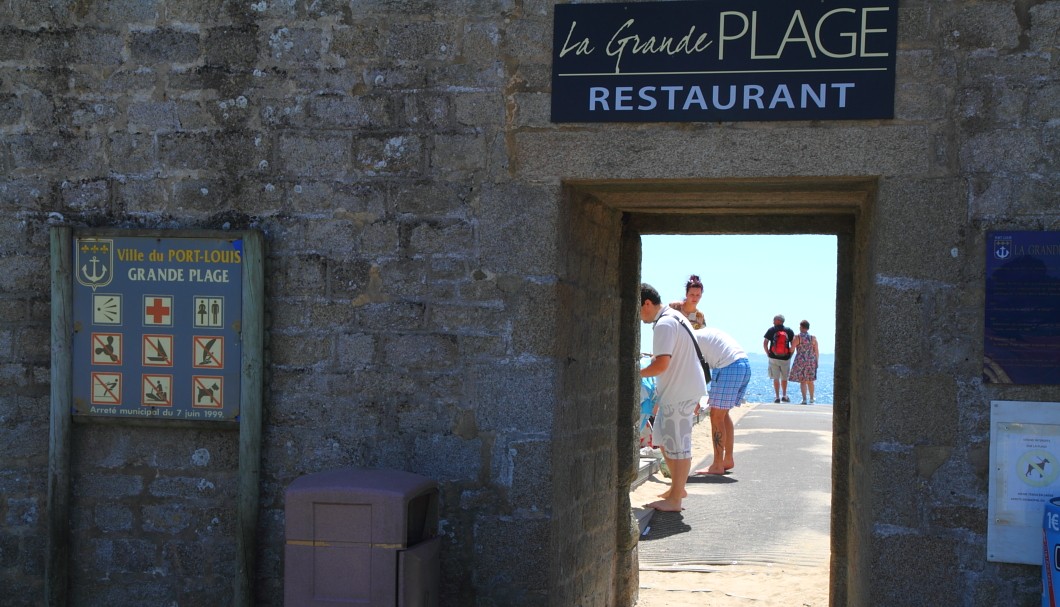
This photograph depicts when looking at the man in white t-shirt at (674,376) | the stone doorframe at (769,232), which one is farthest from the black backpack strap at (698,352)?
the stone doorframe at (769,232)

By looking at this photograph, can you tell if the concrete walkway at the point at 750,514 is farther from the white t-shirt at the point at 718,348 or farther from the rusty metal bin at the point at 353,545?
the rusty metal bin at the point at 353,545

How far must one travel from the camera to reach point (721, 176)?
4.59 m

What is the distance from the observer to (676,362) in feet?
27.0

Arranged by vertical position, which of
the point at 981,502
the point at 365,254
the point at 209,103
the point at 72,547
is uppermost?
the point at 209,103

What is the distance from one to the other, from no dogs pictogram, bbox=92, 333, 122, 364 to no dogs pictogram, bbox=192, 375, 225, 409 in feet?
1.29

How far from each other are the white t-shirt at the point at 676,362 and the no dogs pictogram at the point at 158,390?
12.8 feet

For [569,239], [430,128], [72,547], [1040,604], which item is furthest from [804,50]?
[72,547]

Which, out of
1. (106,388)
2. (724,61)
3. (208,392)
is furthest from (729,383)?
(106,388)

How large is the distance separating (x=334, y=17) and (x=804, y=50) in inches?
79.7

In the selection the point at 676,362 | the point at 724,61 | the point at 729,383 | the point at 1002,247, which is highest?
the point at 724,61

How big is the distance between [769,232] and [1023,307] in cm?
200

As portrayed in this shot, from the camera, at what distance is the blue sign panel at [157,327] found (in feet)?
16.1

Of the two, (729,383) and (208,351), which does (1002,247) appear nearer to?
(208,351)

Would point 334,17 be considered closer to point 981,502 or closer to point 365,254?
point 365,254
